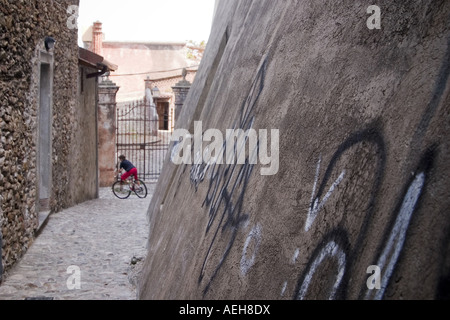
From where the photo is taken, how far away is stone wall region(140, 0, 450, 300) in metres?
1.62

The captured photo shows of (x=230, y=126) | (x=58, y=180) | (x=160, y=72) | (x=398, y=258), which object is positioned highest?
(x=160, y=72)

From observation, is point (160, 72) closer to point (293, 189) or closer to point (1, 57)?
point (1, 57)

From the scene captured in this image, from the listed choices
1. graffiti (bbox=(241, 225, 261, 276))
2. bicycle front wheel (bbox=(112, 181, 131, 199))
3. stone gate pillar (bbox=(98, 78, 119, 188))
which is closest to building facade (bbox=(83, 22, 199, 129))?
stone gate pillar (bbox=(98, 78, 119, 188))

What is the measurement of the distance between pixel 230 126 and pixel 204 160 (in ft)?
2.38

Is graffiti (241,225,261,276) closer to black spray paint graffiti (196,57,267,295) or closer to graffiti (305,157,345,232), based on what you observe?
black spray paint graffiti (196,57,267,295)

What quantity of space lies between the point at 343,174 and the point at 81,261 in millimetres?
5551

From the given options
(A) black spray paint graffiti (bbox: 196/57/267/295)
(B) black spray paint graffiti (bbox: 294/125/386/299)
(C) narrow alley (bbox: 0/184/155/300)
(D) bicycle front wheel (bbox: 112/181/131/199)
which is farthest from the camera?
(D) bicycle front wheel (bbox: 112/181/131/199)

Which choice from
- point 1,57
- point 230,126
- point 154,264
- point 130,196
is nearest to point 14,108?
point 1,57

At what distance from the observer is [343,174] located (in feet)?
6.59

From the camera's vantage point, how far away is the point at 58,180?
10.2 m

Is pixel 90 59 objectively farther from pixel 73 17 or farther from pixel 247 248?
pixel 247 248

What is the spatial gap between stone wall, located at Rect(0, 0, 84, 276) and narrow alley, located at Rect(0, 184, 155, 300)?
0.96ft

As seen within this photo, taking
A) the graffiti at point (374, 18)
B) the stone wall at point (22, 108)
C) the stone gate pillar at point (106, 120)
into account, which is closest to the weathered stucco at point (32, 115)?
the stone wall at point (22, 108)

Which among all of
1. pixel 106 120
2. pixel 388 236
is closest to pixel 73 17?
pixel 106 120
